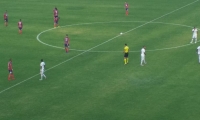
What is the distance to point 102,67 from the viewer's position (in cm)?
4559

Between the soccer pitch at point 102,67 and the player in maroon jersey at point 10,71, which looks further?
the player in maroon jersey at point 10,71

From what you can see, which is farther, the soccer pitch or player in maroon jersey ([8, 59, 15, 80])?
player in maroon jersey ([8, 59, 15, 80])

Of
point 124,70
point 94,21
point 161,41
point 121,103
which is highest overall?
point 94,21

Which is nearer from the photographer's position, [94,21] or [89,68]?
[89,68]

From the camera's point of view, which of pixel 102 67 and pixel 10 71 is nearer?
pixel 10 71

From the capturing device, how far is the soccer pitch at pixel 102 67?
3528 cm

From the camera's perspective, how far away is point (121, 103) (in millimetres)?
36281

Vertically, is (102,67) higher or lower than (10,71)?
higher

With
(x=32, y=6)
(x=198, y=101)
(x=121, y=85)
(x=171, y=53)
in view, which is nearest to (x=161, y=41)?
(x=171, y=53)

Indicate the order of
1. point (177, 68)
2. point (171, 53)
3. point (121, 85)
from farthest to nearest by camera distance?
point (171, 53)
point (177, 68)
point (121, 85)

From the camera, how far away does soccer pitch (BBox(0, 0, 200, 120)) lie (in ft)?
116

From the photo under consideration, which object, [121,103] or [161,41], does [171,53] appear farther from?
[121,103]

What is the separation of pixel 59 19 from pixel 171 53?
25721 millimetres

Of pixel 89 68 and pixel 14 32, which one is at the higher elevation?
pixel 14 32
